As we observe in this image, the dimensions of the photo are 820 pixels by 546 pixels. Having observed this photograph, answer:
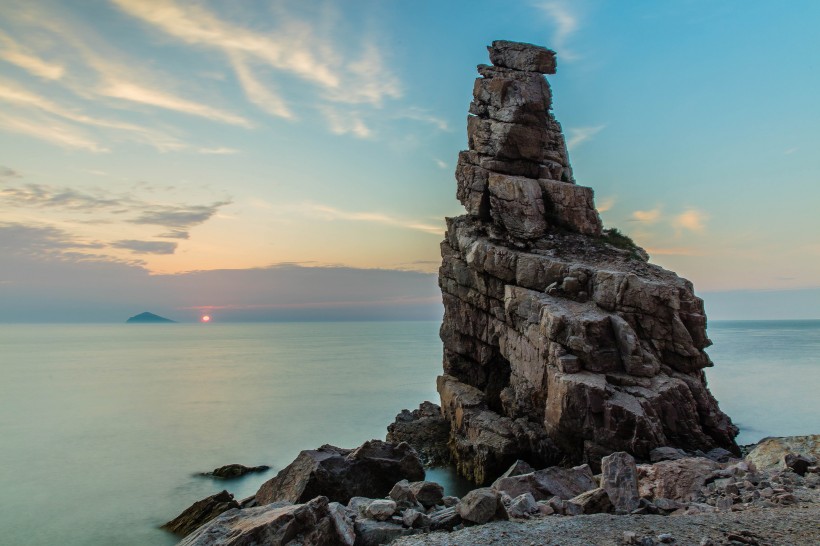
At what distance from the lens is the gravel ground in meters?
12.7

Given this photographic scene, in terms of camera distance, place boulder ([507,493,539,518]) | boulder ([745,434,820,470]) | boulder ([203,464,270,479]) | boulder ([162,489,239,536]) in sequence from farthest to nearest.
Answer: boulder ([203,464,270,479]), boulder ([162,489,239,536]), boulder ([745,434,820,470]), boulder ([507,493,539,518])

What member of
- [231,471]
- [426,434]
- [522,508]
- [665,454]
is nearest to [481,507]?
[522,508]

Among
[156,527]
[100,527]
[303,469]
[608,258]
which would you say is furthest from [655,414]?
[100,527]

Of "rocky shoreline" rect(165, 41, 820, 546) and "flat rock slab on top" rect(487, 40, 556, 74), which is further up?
"flat rock slab on top" rect(487, 40, 556, 74)

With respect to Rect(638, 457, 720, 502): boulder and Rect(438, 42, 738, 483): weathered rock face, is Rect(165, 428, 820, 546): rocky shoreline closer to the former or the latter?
Rect(638, 457, 720, 502): boulder

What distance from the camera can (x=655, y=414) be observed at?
24609mm

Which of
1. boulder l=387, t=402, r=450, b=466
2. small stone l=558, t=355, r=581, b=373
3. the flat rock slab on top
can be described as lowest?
boulder l=387, t=402, r=450, b=466

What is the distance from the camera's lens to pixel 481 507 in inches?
572

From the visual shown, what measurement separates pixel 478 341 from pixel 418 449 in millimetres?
8296

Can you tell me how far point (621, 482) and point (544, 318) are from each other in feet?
38.4

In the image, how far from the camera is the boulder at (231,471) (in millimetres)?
31938

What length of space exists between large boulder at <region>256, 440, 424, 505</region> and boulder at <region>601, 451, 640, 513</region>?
8.66m

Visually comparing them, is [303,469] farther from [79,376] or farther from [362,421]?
[79,376]

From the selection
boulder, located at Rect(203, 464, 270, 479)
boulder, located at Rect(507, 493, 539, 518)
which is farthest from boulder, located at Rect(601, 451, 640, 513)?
boulder, located at Rect(203, 464, 270, 479)
